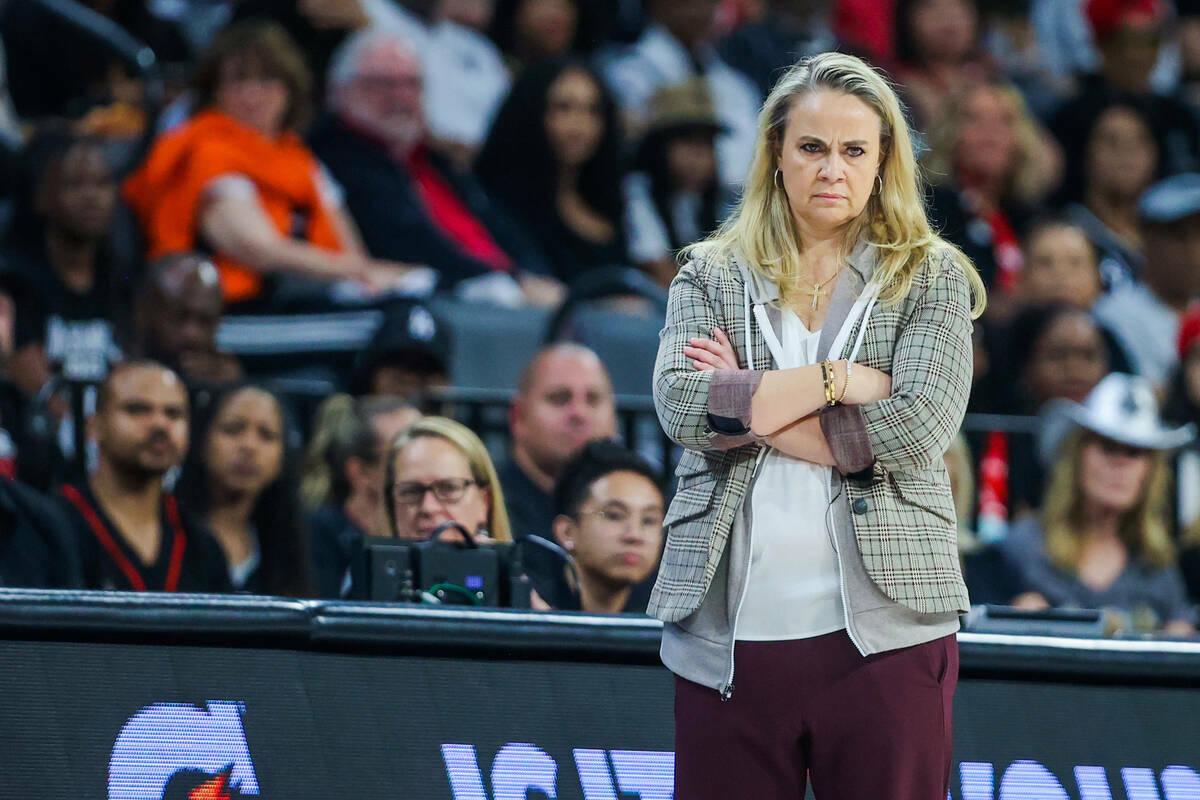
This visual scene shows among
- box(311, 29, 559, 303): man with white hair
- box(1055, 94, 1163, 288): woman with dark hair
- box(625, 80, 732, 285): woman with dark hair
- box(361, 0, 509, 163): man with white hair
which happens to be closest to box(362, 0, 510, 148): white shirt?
box(361, 0, 509, 163): man with white hair

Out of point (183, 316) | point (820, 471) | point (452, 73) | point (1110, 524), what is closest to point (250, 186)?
point (183, 316)

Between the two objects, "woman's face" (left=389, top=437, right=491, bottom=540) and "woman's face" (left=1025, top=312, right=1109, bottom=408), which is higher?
"woman's face" (left=1025, top=312, right=1109, bottom=408)

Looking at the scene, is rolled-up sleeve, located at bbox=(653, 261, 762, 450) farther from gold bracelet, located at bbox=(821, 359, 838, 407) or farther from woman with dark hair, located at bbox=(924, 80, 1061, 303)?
woman with dark hair, located at bbox=(924, 80, 1061, 303)

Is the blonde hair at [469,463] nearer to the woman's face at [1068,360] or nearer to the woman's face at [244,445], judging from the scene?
the woman's face at [244,445]

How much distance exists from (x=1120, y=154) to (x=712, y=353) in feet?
22.7

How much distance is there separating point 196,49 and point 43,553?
12.9ft

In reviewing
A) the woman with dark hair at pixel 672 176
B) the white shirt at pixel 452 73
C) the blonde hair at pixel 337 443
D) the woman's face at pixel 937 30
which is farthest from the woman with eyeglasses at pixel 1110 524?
the woman's face at pixel 937 30

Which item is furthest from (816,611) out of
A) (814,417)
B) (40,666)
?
(40,666)

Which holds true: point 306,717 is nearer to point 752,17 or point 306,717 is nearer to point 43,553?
point 43,553

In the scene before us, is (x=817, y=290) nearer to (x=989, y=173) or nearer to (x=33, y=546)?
(x=33, y=546)

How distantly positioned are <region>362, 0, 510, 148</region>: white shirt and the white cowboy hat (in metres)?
3.13

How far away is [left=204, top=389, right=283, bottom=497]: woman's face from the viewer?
240 inches

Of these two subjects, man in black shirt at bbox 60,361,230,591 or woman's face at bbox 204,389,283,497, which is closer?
man in black shirt at bbox 60,361,230,591

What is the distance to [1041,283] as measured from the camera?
26.5 feet
